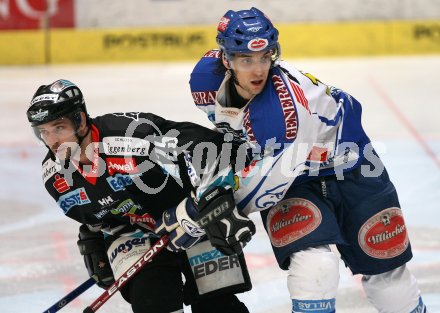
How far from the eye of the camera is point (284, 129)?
111 inches

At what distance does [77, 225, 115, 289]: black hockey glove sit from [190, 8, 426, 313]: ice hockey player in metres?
0.62

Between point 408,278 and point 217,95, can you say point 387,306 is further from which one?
point 217,95

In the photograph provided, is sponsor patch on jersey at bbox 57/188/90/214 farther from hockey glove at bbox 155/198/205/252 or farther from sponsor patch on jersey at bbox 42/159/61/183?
hockey glove at bbox 155/198/205/252

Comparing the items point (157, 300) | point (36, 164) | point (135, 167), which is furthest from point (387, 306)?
point (36, 164)

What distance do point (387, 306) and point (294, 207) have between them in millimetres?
→ 482

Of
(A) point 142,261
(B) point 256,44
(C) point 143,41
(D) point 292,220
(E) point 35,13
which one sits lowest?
(C) point 143,41

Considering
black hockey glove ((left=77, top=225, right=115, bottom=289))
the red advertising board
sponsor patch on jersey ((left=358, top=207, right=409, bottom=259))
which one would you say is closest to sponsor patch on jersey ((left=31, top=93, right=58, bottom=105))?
black hockey glove ((left=77, top=225, right=115, bottom=289))

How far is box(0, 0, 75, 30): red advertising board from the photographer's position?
882cm

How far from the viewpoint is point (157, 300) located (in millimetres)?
3047

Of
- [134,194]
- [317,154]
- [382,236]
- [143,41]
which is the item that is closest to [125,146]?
[134,194]

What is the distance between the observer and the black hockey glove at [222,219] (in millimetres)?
2893

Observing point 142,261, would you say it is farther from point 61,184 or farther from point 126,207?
point 61,184

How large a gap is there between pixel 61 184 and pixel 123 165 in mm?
226

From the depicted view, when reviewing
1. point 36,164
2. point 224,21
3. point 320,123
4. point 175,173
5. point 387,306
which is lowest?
point 36,164
